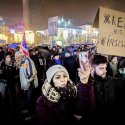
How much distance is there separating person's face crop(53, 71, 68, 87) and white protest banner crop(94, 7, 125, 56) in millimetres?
595

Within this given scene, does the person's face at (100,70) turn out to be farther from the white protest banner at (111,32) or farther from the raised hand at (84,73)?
the raised hand at (84,73)

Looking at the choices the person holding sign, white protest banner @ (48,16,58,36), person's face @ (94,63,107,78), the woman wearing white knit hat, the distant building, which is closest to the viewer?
the woman wearing white knit hat

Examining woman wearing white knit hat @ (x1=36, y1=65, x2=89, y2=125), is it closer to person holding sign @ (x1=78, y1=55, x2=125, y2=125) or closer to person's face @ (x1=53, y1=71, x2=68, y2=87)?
person's face @ (x1=53, y1=71, x2=68, y2=87)

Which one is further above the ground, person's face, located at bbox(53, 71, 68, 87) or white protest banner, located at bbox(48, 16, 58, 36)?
white protest banner, located at bbox(48, 16, 58, 36)

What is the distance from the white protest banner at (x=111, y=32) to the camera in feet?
11.7

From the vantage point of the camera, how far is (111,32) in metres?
3.70

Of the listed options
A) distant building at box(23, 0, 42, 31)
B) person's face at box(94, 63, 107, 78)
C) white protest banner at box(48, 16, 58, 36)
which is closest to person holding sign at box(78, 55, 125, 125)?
person's face at box(94, 63, 107, 78)

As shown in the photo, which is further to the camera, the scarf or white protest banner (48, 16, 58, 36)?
white protest banner (48, 16, 58, 36)

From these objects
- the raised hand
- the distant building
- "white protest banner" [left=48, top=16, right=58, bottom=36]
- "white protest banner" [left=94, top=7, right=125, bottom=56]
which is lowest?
the raised hand

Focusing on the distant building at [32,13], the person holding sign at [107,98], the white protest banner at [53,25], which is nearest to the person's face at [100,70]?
the person holding sign at [107,98]

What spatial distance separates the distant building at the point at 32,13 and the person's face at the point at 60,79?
465ft

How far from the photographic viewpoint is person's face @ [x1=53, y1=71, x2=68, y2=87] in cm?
343

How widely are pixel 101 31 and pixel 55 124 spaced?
4.63 feet

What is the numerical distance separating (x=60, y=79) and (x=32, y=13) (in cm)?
15933
